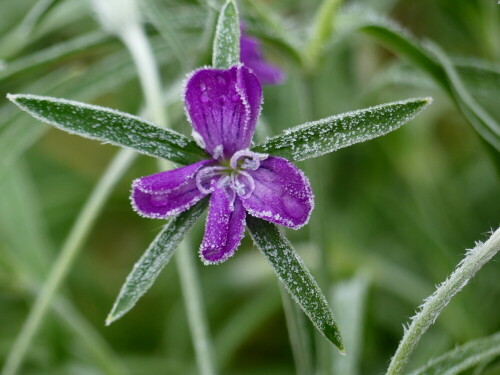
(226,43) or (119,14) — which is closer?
(226,43)

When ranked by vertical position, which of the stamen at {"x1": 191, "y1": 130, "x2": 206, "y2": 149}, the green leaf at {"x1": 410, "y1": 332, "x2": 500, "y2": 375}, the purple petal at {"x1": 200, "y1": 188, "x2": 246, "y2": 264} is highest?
the stamen at {"x1": 191, "y1": 130, "x2": 206, "y2": 149}

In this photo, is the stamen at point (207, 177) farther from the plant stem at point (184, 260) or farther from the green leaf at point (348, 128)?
the plant stem at point (184, 260)

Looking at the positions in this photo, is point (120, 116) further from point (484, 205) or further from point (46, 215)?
point (46, 215)

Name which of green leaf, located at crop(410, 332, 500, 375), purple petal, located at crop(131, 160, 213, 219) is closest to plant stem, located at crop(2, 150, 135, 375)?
purple petal, located at crop(131, 160, 213, 219)

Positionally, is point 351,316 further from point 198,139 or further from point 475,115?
point 198,139

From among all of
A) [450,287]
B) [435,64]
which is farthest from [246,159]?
[435,64]

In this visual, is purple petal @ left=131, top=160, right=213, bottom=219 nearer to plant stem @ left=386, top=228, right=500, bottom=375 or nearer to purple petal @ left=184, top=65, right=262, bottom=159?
purple petal @ left=184, top=65, right=262, bottom=159
